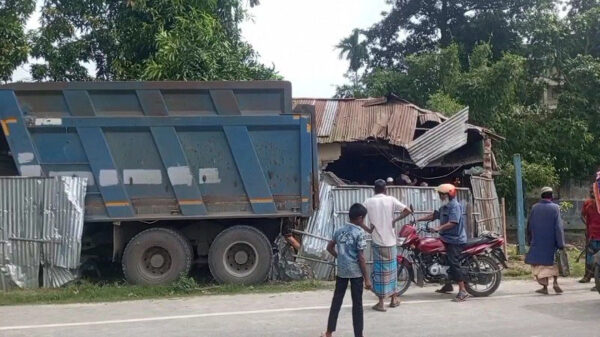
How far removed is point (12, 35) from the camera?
13008mm

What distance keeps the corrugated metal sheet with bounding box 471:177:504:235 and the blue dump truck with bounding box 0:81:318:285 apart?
140 inches

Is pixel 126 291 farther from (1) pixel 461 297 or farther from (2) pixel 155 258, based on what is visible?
(1) pixel 461 297

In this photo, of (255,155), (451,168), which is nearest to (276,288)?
(255,155)

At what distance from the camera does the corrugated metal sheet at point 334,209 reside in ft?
33.2

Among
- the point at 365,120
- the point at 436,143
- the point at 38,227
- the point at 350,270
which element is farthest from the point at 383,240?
the point at 365,120

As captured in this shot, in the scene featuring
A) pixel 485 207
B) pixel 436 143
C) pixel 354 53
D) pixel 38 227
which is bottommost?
pixel 38 227

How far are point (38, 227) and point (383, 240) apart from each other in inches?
189

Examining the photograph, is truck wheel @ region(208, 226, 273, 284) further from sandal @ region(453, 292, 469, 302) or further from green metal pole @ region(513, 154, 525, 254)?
green metal pole @ region(513, 154, 525, 254)

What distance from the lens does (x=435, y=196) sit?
10.7 meters

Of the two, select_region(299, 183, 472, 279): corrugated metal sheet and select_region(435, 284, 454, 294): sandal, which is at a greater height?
select_region(299, 183, 472, 279): corrugated metal sheet

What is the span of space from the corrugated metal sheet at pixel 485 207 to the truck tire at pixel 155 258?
5.19 m

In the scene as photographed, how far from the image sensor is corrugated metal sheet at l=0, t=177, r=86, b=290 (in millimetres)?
9055

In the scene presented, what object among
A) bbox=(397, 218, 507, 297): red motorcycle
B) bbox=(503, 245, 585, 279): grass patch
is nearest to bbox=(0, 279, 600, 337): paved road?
bbox=(397, 218, 507, 297): red motorcycle

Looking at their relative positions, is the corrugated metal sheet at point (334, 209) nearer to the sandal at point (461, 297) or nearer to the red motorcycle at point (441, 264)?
the red motorcycle at point (441, 264)
